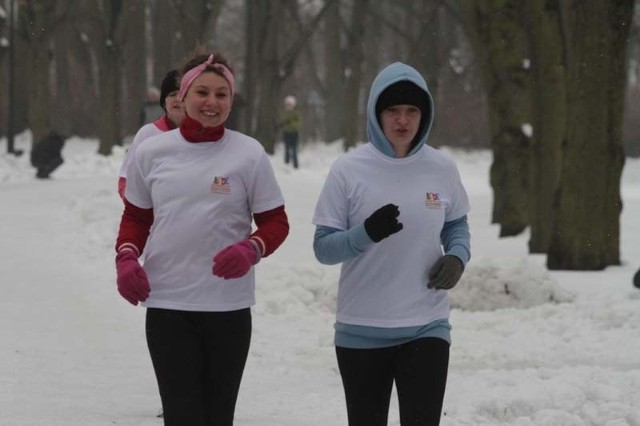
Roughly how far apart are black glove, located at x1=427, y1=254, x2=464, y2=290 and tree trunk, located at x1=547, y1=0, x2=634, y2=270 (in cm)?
866

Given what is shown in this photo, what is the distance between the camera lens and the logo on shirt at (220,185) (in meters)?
4.64

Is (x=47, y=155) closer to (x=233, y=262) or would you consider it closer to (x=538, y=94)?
(x=538, y=94)

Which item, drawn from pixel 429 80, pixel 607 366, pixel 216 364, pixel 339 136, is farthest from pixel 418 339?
pixel 339 136

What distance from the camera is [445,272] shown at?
178 inches

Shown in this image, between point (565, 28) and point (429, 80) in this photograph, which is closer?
point (565, 28)

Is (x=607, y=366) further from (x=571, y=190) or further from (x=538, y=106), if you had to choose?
(x=538, y=106)

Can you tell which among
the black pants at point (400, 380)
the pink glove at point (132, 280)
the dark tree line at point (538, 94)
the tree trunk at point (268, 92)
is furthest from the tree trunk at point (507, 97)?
the tree trunk at point (268, 92)

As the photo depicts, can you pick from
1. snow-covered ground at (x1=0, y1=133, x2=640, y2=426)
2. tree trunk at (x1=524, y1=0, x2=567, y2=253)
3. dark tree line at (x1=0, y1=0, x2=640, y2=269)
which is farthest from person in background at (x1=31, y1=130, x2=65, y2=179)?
tree trunk at (x1=524, y1=0, x2=567, y2=253)

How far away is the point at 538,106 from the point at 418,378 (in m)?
11.4

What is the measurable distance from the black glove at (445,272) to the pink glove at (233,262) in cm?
62

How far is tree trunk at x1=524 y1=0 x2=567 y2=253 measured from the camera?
15.3 metres

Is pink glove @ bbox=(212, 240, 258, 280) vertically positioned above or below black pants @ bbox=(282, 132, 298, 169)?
above

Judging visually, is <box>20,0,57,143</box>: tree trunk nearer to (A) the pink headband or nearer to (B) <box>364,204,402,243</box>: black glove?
(A) the pink headband

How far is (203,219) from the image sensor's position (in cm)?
462
